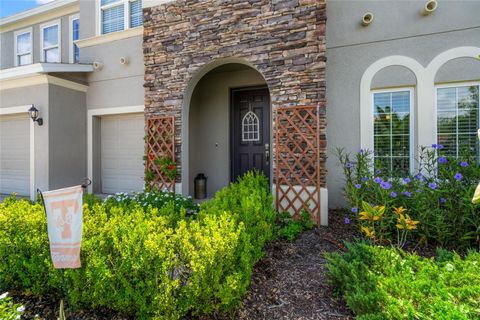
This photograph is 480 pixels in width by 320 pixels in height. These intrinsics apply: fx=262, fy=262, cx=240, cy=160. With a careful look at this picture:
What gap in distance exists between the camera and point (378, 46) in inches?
204

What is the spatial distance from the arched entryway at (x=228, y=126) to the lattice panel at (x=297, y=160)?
1.75 m

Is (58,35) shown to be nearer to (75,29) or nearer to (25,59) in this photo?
(75,29)

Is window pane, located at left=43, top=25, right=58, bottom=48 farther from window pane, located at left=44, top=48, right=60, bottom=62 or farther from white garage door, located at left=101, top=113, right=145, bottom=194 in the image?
white garage door, located at left=101, top=113, right=145, bottom=194

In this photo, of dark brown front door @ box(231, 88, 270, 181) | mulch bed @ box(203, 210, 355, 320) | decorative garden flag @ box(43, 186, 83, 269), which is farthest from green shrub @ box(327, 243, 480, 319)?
dark brown front door @ box(231, 88, 270, 181)

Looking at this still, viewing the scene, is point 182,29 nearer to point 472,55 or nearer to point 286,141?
point 286,141

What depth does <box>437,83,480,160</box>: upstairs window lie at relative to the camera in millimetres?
4668

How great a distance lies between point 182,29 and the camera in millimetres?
5766

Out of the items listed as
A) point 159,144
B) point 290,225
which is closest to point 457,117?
point 290,225

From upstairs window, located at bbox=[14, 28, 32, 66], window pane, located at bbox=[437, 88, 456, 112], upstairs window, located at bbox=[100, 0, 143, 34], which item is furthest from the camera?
upstairs window, located at bbox=[14, 28, 32, 66]

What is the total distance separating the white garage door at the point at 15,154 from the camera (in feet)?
24.3

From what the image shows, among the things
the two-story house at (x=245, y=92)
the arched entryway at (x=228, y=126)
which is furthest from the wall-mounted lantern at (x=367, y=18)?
the arched entryway at (x=228, y=126)

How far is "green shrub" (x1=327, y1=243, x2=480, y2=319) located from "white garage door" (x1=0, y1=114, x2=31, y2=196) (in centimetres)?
847

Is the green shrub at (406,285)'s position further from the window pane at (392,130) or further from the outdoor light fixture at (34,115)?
the outdoor light fixture at (34,115)

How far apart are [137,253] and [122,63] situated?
21.1 ft
